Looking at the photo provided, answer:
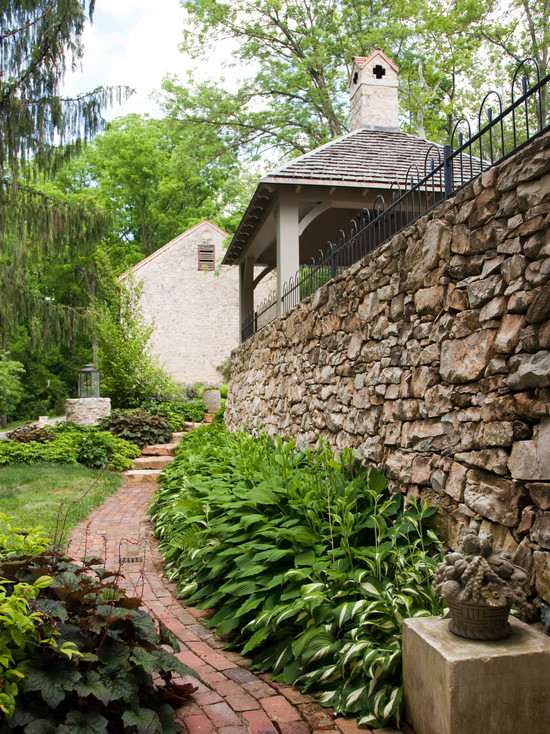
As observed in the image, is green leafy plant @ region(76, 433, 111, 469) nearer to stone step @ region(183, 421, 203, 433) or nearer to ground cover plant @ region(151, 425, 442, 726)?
stone step @ region(183, 421, 203, 433)

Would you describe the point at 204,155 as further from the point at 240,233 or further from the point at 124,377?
the point at 240,233

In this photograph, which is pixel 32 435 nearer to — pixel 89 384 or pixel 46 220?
pixel 89 384

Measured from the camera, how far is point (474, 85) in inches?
768

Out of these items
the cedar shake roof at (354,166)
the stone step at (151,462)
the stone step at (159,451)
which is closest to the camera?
the cedar shake roof at (354,166)

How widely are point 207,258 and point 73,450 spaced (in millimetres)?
11835

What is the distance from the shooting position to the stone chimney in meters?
11.2

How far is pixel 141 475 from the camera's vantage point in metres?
11.4

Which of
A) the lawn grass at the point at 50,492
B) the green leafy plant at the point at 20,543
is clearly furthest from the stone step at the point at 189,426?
the green leafy plant at the point at 20,543

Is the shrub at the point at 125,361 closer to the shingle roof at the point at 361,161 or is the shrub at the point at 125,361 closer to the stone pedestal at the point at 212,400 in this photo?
the stone pedestal at the point at 212,400

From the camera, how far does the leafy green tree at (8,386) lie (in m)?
20.6

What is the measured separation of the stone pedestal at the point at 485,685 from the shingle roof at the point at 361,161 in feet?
21.2

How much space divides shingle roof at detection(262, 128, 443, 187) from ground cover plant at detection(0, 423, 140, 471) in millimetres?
6414

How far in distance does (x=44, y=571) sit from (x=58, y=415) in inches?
1040

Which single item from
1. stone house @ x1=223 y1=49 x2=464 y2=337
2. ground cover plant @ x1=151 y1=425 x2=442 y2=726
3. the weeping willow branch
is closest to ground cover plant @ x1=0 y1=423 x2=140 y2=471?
stone house @ x1=223 y1=49 x2=464 y2=337
